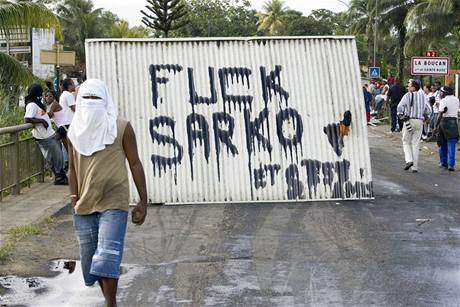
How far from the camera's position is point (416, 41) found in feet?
138

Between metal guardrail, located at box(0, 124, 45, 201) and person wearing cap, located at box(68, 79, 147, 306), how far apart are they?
6215 millimetres

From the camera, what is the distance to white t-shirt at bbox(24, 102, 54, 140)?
14.2 m

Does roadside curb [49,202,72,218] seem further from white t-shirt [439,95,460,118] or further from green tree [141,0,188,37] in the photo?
green tree [141,0,188,37]

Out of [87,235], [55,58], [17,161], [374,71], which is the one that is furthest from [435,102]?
[87,235]

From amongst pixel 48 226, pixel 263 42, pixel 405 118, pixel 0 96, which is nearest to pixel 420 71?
pixel 405 118

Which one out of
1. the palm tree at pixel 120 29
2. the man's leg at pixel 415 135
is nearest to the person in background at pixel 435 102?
the man's leg at pixel 415 135

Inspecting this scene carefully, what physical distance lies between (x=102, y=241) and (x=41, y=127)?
825cm

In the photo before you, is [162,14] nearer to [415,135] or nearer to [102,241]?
[415,135]

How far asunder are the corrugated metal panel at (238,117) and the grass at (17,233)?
2086mm

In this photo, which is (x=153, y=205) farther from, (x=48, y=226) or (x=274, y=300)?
(x=274, y=300)

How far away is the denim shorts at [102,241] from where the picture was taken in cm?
631

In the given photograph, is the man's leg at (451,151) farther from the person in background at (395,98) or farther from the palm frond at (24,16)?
the person in background at (395,98)

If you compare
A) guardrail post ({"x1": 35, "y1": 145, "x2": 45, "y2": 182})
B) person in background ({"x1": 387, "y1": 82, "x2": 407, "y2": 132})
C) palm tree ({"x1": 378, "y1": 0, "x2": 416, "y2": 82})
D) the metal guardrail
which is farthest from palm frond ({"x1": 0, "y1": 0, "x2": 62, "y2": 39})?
palm tree ({"x1": 378, "y1": 0, "x2": 416, "y2": 82})

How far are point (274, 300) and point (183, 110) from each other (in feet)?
19.1
